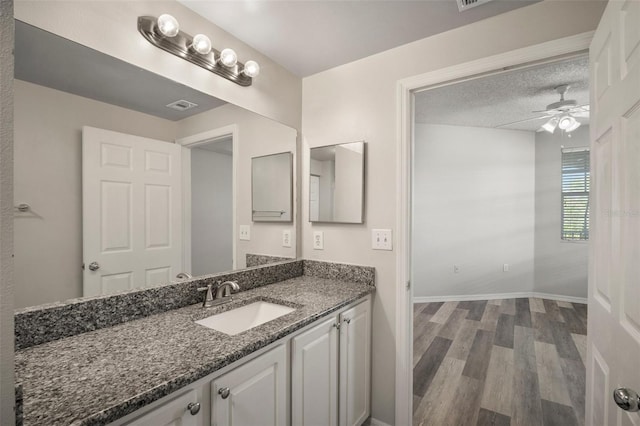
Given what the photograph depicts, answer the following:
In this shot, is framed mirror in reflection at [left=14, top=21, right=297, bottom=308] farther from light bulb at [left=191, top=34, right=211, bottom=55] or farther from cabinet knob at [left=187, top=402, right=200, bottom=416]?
cabinet knob at [left=187, top=402, right=200, bottom=416]

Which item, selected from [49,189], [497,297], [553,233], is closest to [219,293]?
[49,189]

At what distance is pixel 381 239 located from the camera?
72.9 inches

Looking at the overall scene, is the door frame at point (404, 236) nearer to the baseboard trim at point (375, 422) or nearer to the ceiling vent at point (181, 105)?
the baseboard trim at point (375, 422)

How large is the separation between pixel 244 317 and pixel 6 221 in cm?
117

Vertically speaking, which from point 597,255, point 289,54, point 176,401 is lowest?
point 176,401

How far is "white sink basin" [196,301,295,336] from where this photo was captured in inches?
54.1

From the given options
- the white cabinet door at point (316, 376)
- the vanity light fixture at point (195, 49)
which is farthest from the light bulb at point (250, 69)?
the white cabinet door at point (316, 376)

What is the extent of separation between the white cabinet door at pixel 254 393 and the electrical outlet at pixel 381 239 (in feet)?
2.99

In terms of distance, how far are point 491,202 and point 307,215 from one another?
3.62m

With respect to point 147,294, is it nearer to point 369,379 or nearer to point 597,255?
point 369,379

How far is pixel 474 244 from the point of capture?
14.9 feet

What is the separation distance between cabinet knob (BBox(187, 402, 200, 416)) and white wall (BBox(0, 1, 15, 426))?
1.47 ft

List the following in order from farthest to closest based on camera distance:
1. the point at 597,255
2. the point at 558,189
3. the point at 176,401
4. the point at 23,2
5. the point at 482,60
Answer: the point at 558,189
the point at 482,60
the point at 597,255
the point at 23,2
the point at 176,401

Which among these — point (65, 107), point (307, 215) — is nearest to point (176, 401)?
point (65, 107)
